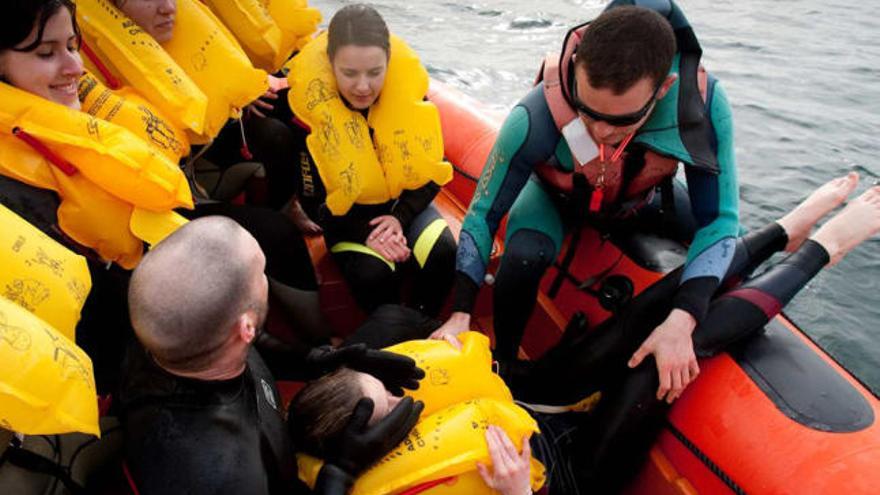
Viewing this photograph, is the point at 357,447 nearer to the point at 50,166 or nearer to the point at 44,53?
the point at 50,166

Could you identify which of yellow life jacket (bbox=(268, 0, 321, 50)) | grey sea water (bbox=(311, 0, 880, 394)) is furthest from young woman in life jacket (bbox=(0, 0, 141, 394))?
grey sea water (bbox=(311, 0, 880, 394))

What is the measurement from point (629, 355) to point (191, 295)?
1.30 metres

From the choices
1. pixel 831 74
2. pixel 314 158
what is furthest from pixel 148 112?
pixel 831 74

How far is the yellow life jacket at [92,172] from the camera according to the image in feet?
4.90

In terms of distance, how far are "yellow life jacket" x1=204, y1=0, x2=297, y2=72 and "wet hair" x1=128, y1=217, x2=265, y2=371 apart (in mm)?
1834

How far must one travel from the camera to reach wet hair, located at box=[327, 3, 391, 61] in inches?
87.0

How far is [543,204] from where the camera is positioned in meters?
2.22

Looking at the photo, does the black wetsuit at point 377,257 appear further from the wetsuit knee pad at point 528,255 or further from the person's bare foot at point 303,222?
the wetsuit knee pad at point 528,255

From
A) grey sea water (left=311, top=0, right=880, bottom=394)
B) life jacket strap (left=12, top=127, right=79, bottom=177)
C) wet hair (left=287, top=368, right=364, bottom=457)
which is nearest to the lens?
wet hair (left=287, top=368, right=364, bottom=457)

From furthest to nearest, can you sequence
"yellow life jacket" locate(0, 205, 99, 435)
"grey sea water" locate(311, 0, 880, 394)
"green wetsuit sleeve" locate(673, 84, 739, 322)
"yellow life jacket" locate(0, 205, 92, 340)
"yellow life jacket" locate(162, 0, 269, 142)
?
"grey sea water" locate(311, 0, 880, 394) → "yellow life jacket" locate(162, 0, 269, 142) → "green wetsuit sleeve" locate(673, 84, 739, 322) → "yellow life jacket" locate(0, 205, 92, 340) → "yellow life jacket" locate(0, 205, 99, 435)

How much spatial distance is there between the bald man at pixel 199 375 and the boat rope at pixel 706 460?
3.29 ft

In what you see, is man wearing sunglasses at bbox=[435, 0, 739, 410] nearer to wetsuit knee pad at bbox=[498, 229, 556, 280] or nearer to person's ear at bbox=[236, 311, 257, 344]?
wetsuit knee pad at bbox=[498, 229, 556, 280]

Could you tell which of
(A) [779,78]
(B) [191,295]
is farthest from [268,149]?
(A) [779,78]

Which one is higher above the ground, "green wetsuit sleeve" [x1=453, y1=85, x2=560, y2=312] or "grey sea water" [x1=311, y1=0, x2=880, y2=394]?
"green wetsuit sleeve" [x1=453, y1=85, x2=560, y2=312]
